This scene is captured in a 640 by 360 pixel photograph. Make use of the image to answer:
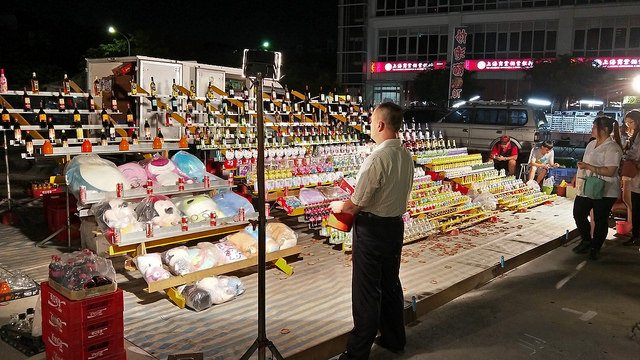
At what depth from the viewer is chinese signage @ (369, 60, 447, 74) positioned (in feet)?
116

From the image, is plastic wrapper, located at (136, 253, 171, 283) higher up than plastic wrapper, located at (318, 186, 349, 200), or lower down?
lower down

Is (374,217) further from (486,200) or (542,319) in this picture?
(486,200)

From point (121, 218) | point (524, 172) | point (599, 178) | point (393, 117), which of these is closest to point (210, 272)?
point (121, 218)

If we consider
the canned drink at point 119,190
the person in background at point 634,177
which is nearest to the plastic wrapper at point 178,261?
the canned drink at point 119,190

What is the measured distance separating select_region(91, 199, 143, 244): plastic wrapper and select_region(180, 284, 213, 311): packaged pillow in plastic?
1.00 meters

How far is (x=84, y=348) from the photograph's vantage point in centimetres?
355

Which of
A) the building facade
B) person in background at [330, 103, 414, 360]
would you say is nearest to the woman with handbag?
person in background at [330, 103, 414, 360]

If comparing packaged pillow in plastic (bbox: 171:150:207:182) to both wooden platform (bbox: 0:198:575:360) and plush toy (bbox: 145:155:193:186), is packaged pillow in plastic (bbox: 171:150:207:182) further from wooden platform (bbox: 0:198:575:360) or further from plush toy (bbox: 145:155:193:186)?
wooden platform (bbox: 0:198:575:360)

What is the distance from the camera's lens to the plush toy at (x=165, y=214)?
5824 mm

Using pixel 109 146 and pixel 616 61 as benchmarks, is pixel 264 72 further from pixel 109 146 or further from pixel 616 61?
pixel 616 61

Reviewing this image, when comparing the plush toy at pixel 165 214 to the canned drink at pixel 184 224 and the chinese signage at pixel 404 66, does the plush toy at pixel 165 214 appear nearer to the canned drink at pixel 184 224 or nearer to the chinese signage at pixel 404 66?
the canned drink at pixel 184 224

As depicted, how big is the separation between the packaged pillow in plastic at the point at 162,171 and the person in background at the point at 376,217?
11.3 feet

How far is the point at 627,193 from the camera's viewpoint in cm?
919

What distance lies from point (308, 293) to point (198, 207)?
177 cm
